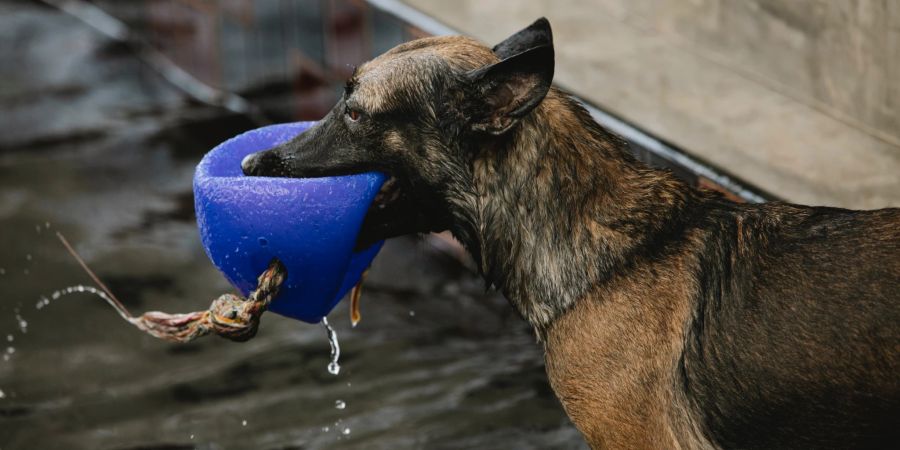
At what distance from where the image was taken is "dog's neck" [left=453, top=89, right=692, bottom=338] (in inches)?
163

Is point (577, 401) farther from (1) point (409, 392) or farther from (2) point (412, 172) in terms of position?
(1) point (409, 392)

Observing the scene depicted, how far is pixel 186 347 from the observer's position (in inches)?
251

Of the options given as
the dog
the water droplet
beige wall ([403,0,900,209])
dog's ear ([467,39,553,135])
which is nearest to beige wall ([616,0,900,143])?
beige wall ([403,0,900,209])

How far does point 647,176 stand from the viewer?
14.0ft

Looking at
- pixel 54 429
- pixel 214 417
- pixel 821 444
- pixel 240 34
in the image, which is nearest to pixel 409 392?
pixel 214 417

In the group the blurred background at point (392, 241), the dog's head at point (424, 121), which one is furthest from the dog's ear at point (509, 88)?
the blurred background at point (392, 241)

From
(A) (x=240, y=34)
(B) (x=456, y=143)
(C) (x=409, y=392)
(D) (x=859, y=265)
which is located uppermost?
(B) (x=456, y=143)

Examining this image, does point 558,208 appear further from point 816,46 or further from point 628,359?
point 816,46

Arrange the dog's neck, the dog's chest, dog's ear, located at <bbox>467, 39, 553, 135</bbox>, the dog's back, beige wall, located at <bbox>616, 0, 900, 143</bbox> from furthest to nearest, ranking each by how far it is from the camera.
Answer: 1. beige wall, located at <bbox>616, 0, 900, 143</bbox>
2. the dog's neck
3. the dog's chest
4. dog's ear, located at <bbox>467, 39, 553, 135</bbox>
5. the dog's back

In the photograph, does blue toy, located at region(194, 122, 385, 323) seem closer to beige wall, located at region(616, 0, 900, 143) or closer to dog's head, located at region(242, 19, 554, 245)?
dog's head, located at region(242, 19, 554, 245)

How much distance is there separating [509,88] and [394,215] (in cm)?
61

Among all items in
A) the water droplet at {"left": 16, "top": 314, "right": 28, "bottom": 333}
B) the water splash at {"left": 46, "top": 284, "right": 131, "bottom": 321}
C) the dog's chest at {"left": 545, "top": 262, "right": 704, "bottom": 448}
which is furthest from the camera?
the water splash at {"left": 46, "top": 284, "right": 131, "bottom": 321}

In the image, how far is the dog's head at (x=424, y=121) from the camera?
13.2 ft

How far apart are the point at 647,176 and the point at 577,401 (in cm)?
73
